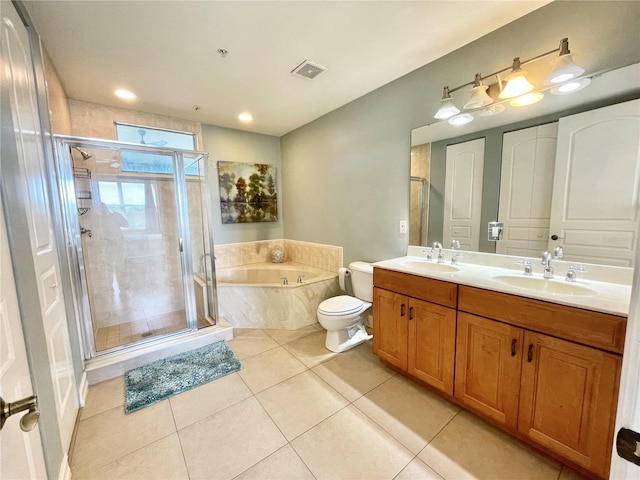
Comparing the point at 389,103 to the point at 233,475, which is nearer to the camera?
the point at 233,475

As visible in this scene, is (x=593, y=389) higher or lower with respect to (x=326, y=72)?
lower

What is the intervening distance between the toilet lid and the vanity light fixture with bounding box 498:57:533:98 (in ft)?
6.27

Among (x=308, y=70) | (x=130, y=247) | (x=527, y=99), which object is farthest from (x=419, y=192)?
(x=130, y=247)

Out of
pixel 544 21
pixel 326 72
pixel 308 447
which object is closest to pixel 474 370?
pixel 308 447

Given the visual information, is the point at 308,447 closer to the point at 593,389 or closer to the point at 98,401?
the point at 593,389

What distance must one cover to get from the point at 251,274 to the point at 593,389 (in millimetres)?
3228

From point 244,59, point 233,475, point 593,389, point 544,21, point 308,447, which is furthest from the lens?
point 244,59

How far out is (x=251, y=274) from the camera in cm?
357

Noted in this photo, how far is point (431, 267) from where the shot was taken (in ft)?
6.68

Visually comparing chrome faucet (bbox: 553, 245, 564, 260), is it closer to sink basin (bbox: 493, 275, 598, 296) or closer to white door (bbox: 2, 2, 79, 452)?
sink basin (bbox: 493, 275, 598, 296)

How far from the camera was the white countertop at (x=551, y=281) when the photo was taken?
1.17 metres

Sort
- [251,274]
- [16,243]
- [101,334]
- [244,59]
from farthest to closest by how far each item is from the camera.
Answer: [251,274]
[101,334]
[244,59]
[16,243]

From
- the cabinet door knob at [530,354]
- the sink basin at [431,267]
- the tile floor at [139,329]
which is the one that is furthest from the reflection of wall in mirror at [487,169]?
the tile floor at [139,329]

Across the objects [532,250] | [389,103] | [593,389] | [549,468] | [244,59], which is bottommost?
[549,468]
